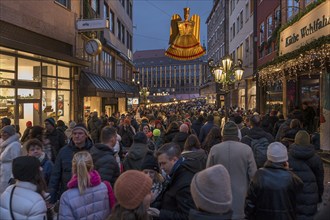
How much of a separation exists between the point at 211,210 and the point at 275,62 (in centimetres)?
1299

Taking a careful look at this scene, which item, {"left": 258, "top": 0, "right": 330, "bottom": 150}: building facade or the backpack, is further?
{"left": 258, "top": 0, "right": 330, "bottom": 150}: building facade

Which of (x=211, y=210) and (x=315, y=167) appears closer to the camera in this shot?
(x=211, y=210)

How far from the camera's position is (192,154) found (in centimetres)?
519

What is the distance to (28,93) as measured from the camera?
14172mm

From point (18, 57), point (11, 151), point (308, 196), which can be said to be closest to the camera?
point (308, 196)

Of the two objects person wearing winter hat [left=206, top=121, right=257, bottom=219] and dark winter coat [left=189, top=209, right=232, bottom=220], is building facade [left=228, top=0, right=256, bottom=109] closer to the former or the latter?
person wearing winter hat [left=206, top=121, right=257, bottom=219]

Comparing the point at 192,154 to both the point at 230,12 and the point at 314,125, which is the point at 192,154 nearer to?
the point at 314,125

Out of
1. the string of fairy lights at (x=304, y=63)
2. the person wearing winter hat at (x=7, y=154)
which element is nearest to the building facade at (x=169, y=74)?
the string of fairy lights at (x=304, y=63)

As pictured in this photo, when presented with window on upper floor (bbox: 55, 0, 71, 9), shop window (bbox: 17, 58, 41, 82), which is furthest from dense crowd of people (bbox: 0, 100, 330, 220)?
window on upper floor (bbox: 55, 0, 71, 9)

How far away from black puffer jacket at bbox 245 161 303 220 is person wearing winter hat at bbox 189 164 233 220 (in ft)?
4.80

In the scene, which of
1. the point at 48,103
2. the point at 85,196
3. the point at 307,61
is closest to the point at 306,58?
the point at 307,61

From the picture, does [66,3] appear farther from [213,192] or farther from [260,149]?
[213,192]

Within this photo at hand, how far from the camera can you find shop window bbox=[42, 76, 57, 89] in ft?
51.1

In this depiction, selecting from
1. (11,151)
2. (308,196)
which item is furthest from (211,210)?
(11,151)
